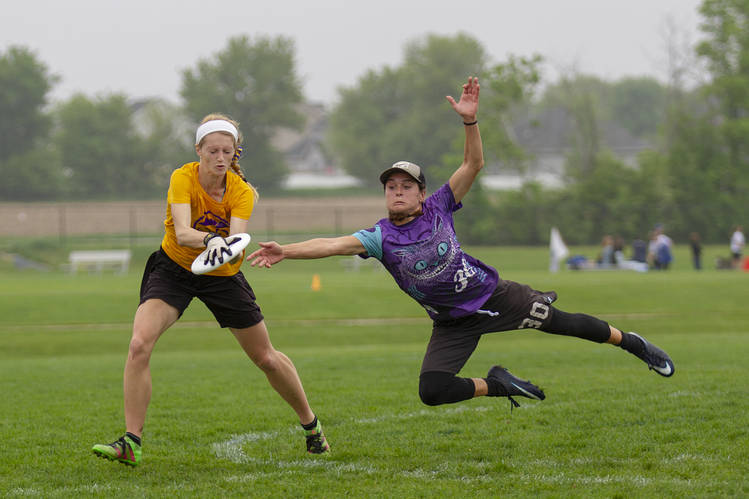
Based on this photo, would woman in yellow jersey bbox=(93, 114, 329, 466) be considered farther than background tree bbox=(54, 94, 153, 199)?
No

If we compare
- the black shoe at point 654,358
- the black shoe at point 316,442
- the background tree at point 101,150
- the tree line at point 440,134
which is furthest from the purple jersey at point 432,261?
the background tree at point 101,150

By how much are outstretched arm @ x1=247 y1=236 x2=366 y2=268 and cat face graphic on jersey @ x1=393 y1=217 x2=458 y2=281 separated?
319 mm

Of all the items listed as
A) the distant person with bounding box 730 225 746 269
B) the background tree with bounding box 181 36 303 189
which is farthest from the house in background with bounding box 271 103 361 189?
the distant person with bounding box 730 225 746 269

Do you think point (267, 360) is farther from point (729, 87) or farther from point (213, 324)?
point (729, 87)

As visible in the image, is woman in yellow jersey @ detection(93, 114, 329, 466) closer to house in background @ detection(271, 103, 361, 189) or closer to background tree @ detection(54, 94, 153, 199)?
background tree @ detection(54, 94, 153, 199)

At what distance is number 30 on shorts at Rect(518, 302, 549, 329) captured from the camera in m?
6.46

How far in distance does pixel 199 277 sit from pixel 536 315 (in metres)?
2.49

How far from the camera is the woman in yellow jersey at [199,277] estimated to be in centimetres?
598

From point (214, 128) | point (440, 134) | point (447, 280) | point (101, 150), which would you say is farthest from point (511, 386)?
point (440, 134)

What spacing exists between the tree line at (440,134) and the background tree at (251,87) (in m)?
0.15

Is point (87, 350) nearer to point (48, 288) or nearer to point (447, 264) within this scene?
point (48, 288)

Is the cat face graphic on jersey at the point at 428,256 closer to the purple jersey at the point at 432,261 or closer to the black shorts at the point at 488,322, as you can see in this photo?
the purple jersey at the point at 432,261

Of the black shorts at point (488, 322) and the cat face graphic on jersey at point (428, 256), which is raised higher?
the cat face graphic on jersey at point (428, 256)

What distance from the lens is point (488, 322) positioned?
641cm
